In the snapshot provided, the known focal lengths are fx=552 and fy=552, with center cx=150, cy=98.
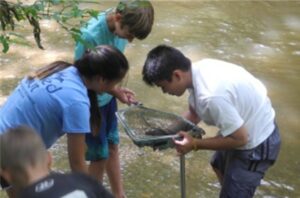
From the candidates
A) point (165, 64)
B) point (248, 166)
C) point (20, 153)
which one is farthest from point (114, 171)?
point (20, 153)

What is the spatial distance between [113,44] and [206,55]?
294 centimetres

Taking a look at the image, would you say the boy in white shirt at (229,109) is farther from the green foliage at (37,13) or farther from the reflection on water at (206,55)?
the reflection on water at (206,55)

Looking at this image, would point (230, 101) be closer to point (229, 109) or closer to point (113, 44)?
point (229, 109)

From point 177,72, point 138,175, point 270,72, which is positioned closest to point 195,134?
point 177,72

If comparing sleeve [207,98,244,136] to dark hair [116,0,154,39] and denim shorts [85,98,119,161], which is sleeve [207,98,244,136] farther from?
denim shorts [85,98,119,161]

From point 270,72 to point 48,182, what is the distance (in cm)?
406

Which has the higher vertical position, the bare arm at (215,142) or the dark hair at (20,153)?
the dark hair at (20,153)

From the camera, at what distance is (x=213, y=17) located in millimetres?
6855

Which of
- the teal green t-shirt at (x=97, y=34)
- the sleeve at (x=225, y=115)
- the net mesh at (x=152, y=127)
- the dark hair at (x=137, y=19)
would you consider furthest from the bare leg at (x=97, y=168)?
the sleeve at (x=225, y=115)

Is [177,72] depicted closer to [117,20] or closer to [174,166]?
[117,20]

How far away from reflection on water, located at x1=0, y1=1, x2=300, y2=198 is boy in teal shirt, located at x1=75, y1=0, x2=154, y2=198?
0.40 m

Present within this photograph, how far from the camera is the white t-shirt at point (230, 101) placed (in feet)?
7.28

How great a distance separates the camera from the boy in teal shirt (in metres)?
2.48

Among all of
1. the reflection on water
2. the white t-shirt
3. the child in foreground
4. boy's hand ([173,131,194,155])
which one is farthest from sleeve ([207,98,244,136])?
the reflection on water
